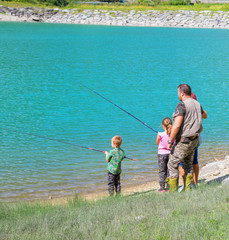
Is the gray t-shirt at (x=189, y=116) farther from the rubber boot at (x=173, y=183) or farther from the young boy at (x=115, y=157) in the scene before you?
the young boy at (x=115, y=157)

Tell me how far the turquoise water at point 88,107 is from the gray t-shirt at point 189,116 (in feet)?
9.91

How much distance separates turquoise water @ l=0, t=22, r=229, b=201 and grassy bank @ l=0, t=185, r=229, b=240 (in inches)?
99.0

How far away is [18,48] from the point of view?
3225 cm

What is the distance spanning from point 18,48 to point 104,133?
926 inches

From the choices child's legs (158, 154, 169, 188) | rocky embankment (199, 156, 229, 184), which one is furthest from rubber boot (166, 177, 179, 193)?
rocky embankment (199, 156, 229, 184)

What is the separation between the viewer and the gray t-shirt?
5125 mm

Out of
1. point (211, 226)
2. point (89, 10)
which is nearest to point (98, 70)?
point (211, 226)

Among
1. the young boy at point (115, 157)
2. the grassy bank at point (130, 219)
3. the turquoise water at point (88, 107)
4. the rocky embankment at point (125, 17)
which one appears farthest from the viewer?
the rocky embankment at point (125, 17)

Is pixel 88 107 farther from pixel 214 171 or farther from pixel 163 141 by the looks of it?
pixel 163 141

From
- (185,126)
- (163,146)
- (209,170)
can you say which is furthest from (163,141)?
(209,170)

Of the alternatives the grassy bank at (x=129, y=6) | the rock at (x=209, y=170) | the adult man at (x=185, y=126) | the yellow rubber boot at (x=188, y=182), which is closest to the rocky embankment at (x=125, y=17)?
the grassy bank at (x=129, y=6)

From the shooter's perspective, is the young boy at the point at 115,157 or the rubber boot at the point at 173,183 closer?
the rubber boot at the point at 173,183

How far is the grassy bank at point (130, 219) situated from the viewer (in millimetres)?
3814

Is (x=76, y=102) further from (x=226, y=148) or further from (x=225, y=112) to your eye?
(x=226, y=148)
